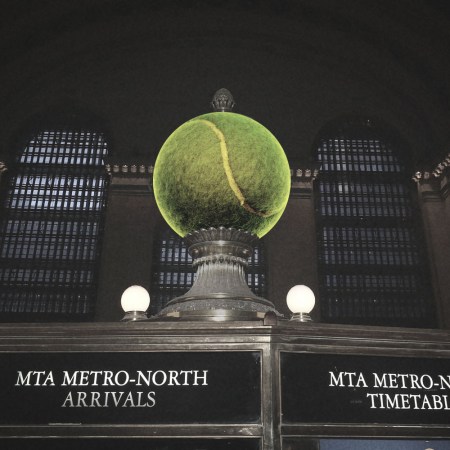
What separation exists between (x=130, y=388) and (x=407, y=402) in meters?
0.56

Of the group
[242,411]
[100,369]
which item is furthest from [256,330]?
[100,369]

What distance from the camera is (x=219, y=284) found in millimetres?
Result: 1663

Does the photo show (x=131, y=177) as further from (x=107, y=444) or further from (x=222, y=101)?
(x=107, y=444)

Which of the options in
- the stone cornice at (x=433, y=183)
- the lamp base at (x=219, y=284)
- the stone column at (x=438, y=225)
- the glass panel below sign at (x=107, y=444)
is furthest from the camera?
the stone cornice at (x=433, y=183)

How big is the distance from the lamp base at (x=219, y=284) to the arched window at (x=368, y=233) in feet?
39.4

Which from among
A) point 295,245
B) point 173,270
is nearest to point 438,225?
point 295,245

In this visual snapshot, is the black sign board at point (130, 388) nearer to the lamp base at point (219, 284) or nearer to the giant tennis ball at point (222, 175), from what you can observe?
the lamp base at point (219, 284)

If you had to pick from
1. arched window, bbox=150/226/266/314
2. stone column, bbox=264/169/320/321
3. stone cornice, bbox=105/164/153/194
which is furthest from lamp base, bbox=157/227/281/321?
stone cornice, bbox=105/164/153/194

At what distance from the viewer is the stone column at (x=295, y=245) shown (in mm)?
13094

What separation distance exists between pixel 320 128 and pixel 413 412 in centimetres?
1506

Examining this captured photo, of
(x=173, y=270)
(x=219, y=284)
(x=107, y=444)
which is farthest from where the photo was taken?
(x=173, y=270)

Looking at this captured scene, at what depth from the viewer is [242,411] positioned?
947 millimetres

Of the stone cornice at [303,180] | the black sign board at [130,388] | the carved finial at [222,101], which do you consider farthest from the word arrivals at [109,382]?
the stone cornice at [303,180]

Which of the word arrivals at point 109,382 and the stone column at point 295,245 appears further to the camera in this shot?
the stone column at point 295,245
